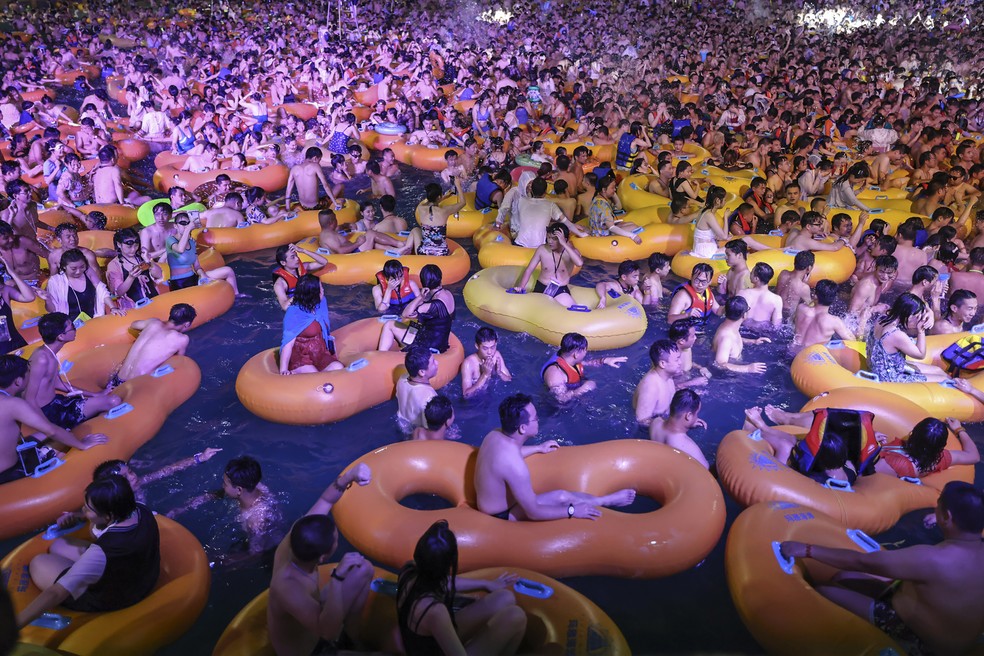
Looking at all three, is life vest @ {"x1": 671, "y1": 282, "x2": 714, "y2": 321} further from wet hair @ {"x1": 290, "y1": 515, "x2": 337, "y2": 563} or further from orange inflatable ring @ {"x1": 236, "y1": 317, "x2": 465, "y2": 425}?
wet hair @ {"x1": 290, "y1": 515, "x2": 337, "y2": 563}

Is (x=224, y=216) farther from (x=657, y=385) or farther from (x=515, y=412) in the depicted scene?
(x=515, y=412)

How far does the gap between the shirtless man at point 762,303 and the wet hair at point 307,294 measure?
3.89 m

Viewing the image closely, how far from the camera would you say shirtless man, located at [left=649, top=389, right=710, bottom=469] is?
15.4 feet

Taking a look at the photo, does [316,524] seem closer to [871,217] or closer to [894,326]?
[894,326]

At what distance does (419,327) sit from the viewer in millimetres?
6199

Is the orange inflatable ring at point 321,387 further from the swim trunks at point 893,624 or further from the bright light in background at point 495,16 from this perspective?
the bright light in background at point 495,16

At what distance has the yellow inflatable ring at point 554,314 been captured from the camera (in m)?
6.56

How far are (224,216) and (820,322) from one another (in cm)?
711

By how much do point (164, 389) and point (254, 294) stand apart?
2550 mm

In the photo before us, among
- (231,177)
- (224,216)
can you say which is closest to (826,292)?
(224,216)

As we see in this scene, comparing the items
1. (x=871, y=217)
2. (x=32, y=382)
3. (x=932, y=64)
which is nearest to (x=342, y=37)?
(x=932, y=64)

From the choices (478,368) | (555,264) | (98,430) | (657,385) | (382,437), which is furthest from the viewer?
(555,264)

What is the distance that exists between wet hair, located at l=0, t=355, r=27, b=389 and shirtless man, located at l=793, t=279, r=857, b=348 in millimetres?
6076

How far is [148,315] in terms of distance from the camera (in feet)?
21.9
